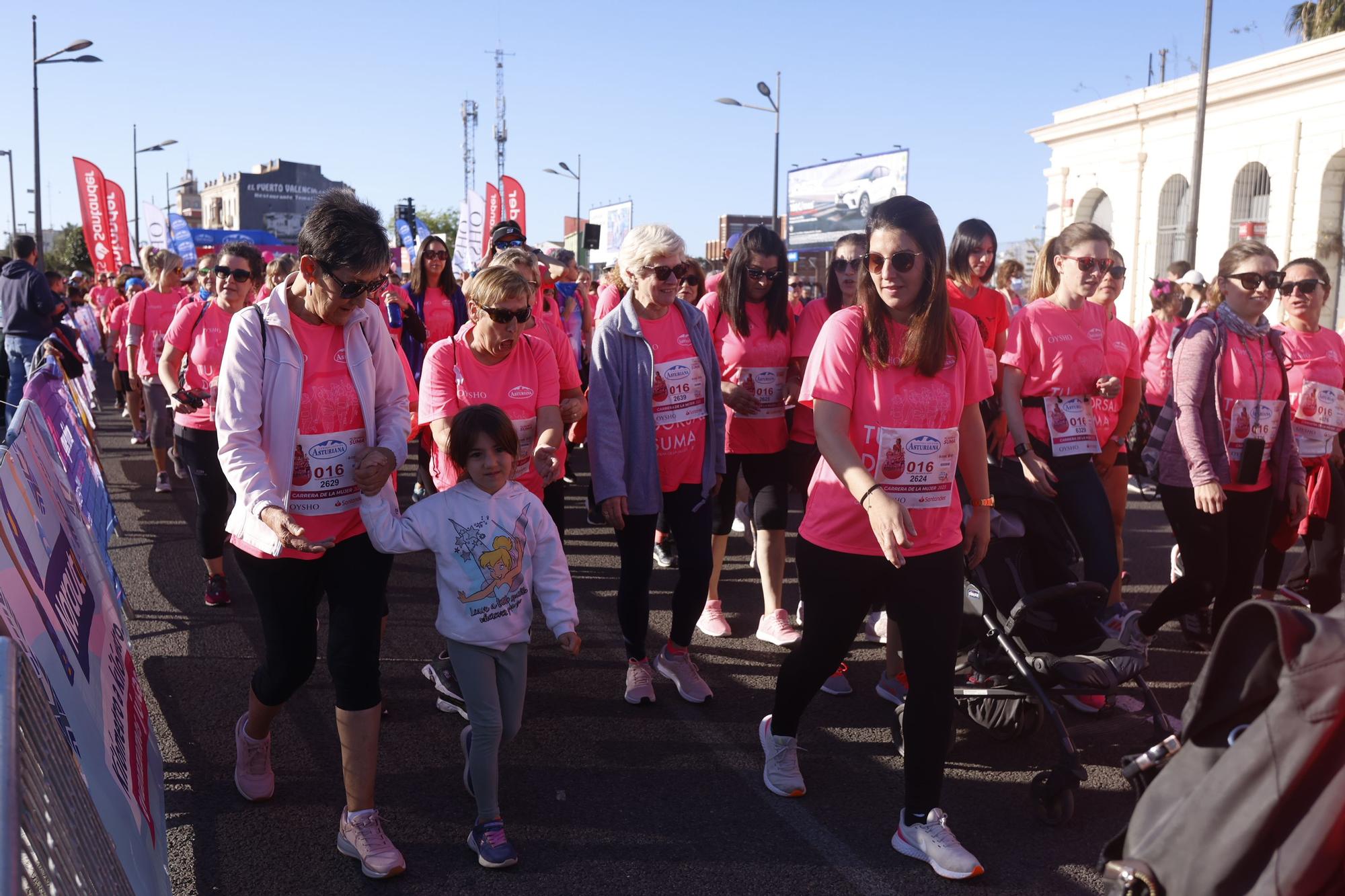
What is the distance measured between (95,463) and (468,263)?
13.7 meters

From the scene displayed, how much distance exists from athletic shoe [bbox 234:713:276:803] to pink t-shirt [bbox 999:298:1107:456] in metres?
3.48

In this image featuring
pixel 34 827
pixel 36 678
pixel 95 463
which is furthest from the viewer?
pixel 95 463

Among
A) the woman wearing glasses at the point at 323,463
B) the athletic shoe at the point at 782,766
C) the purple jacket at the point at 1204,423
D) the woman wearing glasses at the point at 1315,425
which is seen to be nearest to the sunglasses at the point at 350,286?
the woman wearing glasses at the point at 323,463

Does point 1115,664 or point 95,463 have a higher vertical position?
point 95,463

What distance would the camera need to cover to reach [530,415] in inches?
180

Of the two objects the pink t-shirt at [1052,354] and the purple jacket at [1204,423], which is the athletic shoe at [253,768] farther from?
the purple jacket at [1204,423]

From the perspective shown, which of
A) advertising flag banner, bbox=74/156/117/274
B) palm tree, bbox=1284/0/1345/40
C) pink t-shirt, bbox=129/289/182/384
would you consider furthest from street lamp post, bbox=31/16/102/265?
palm tree, bbox=1284/0/1345/40

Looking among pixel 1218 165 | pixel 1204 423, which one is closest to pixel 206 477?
pixel 1204 423

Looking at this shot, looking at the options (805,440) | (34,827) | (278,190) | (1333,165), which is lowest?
(34,827)

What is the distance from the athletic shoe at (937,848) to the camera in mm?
3375

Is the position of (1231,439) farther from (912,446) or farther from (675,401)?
(675,401)

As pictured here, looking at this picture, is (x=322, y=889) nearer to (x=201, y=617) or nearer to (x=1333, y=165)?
(x=201, y=617)

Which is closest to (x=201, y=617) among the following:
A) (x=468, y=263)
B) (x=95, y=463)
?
(x=95, y=463)

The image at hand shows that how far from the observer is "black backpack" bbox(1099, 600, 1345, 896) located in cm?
141
